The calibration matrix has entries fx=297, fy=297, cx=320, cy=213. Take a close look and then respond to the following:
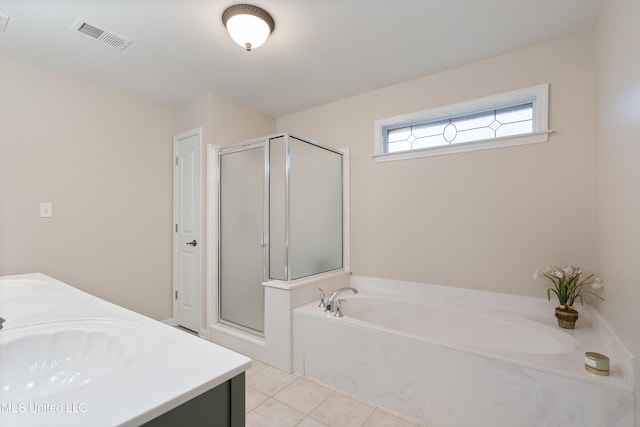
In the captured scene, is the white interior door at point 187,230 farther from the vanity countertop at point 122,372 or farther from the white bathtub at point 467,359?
the vanity countertop at point 122,372

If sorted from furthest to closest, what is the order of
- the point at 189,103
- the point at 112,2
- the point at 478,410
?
the point at 189,103 < the point at 112,2 < the point at 478,410

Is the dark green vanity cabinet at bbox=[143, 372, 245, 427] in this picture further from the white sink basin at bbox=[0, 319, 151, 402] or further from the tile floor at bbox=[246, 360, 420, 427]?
the tile floor at bbox=[246, 360, 420, 427]

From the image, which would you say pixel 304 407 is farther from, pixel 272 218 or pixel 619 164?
pixel 619 164

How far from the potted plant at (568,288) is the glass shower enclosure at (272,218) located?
65.8 inches

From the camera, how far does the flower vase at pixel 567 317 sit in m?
1.81

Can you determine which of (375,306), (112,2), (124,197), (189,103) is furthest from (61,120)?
(375,306)

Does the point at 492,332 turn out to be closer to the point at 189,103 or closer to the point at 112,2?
the point at 112,2

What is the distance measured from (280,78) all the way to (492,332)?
2.61m

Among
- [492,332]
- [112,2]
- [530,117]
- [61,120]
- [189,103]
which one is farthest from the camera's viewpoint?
[189,103]

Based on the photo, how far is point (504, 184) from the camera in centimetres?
223

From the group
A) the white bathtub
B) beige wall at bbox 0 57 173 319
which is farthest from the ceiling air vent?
the white bathtub

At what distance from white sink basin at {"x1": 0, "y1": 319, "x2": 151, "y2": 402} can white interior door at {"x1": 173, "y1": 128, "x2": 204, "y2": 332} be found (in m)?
1.91

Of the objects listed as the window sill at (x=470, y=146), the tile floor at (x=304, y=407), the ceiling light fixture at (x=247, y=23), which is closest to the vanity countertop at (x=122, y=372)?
the tile floor at (x=304, y=407)

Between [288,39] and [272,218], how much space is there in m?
1.34
